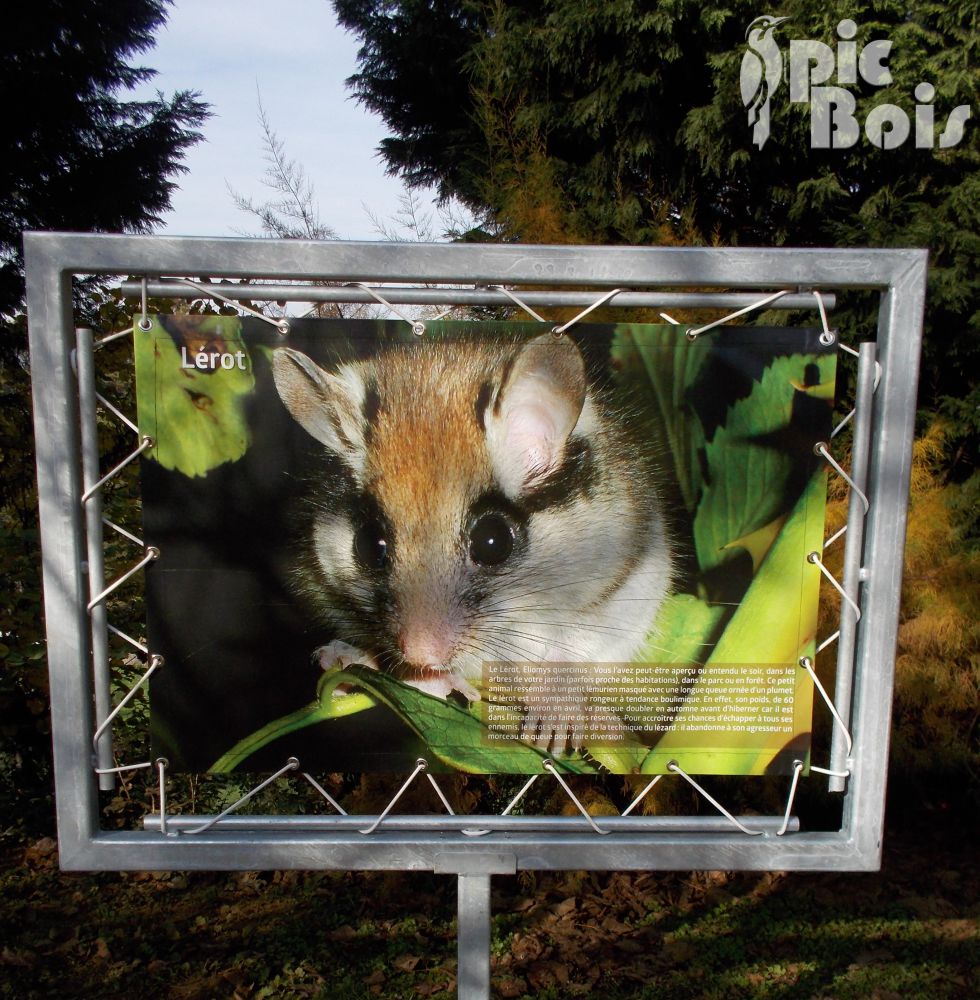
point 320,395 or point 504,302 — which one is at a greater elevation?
point 504,302

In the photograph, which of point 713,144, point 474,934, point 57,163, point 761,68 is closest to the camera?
point 474,934

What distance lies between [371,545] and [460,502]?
8.5 inches

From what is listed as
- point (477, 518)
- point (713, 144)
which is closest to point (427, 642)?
point (477, 518)

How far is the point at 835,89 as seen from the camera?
13.5ft

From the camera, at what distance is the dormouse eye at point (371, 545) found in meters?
1.60

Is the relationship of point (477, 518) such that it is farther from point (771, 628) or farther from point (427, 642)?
point (771, 628)

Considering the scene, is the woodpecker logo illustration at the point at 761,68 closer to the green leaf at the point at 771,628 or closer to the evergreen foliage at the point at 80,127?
the green leaf at the point at 771,628

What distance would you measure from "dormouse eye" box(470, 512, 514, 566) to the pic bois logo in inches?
139

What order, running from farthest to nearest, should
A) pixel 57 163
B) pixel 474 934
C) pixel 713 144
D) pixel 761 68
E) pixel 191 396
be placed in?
pixel 57 163, pixel 713 144, pixel 761 68, pixel 474 934, pixel 191 396

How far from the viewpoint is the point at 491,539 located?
160cm

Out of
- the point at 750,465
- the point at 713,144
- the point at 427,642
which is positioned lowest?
the point at 427,642

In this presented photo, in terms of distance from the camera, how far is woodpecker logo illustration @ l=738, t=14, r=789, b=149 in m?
A: 3.95

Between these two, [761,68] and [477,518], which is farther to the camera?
[761,68]


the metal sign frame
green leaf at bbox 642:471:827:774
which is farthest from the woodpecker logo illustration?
green leaf at bbox 642:471:827:774
